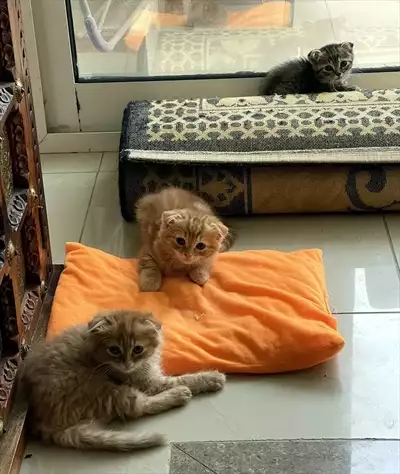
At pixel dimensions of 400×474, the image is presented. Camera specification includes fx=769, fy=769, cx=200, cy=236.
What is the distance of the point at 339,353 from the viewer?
2.00 meters

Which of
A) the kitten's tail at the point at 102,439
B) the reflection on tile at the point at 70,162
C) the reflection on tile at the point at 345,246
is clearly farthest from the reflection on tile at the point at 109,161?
the kitten's tail at the point at 102,439

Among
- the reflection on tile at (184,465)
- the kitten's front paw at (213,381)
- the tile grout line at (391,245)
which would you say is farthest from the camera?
the tile grout line at (391,245)

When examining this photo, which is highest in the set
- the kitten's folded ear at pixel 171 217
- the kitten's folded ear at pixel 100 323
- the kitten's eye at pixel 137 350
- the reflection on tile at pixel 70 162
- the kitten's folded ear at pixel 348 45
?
the kitten's folded ear at pixel 348 45

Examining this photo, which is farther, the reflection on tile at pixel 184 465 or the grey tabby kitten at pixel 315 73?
the grey tabby kitten at pixel 315 73

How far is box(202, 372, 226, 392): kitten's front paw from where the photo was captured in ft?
6.17

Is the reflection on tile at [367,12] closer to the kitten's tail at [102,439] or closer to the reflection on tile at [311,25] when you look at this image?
the reflection on tile at [311,25]

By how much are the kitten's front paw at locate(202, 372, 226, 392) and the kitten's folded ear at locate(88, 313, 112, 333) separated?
0.94 feet

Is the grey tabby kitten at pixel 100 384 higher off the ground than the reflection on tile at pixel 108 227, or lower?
higher

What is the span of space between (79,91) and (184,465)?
1716 mm

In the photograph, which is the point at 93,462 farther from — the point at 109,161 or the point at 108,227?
the point at 109,161

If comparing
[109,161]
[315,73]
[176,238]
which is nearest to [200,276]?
[176,238]

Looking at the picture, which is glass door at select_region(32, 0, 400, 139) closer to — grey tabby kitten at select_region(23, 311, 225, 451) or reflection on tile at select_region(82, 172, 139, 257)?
reflection on tile at select_region(82, 172, 139, 257)

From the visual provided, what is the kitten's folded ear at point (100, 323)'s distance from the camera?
177 cm

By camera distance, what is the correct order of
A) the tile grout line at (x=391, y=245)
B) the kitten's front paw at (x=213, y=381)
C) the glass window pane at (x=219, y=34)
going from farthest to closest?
the glass window pane at (x=219, y=34) → the tile grout line at (x=391, y=245) → the kitten's front paw at (x=213, y=381)
